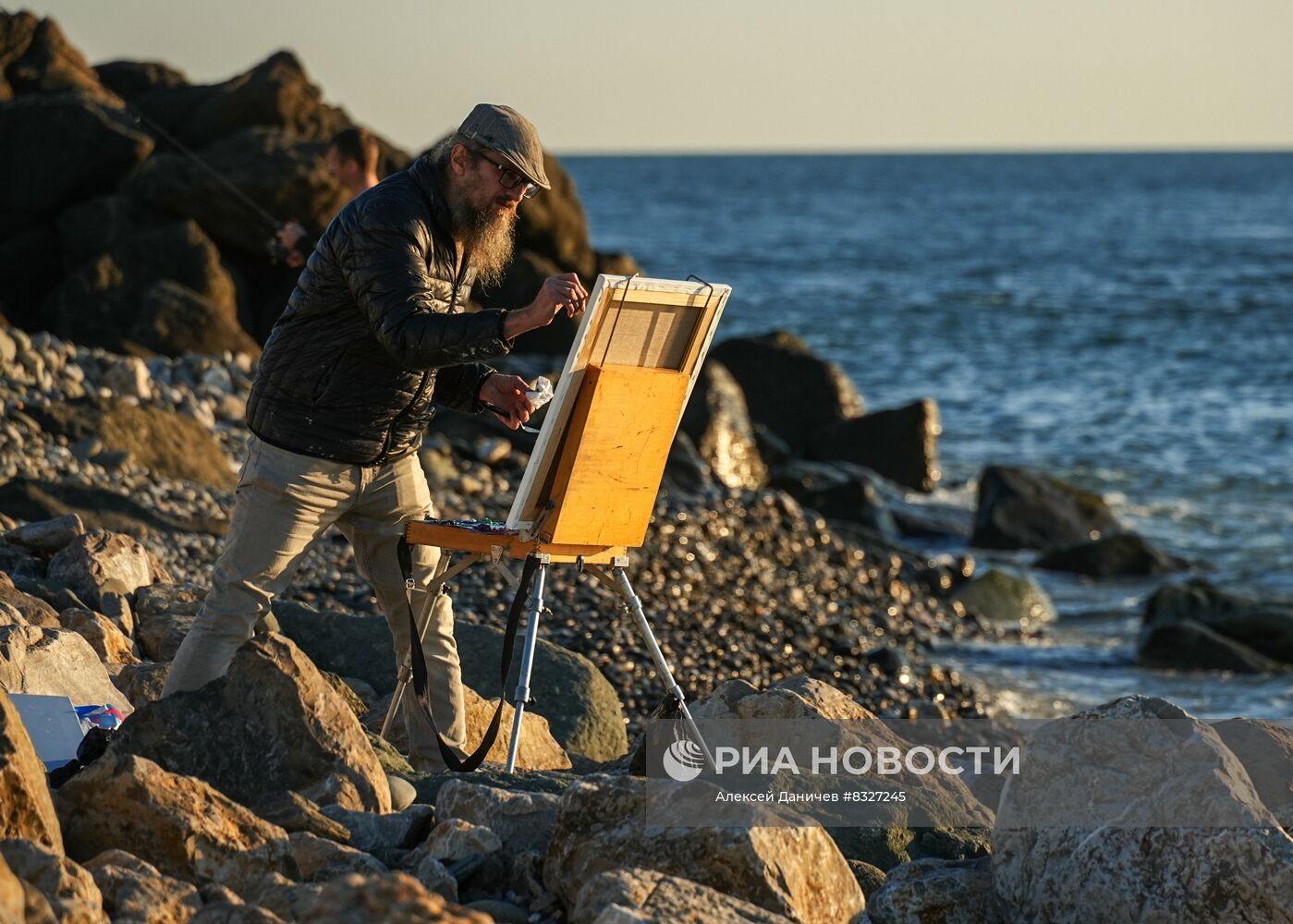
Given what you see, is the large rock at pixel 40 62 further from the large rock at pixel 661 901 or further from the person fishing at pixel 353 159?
the large rock at pixel 661 901

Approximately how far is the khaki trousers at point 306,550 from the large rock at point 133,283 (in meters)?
12.1

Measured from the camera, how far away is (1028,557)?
16.9m

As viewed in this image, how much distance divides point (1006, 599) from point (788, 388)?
25.4 feet

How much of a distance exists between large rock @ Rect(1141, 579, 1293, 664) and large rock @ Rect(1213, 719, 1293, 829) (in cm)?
769

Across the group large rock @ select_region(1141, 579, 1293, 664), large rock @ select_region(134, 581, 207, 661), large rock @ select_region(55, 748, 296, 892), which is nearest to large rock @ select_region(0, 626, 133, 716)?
large rock @ select_region(134, 581, 207, 661)

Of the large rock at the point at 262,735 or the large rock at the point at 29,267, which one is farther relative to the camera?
the large rock at the point at 29,267

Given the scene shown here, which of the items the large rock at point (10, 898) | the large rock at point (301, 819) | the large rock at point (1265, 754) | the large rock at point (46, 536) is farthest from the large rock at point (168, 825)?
the large rock at point (46, 536)

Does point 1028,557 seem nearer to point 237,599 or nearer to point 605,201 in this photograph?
point 237,599

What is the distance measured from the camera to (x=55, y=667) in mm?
5762

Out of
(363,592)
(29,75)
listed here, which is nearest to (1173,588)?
(363,592)

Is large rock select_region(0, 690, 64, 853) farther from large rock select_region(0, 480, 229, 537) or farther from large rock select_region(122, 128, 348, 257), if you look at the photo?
large rock select_region(122, 128, 348, 257)

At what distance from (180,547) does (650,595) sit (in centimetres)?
326

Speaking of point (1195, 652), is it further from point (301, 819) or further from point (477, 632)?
point (301, 819)

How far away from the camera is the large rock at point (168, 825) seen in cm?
420
